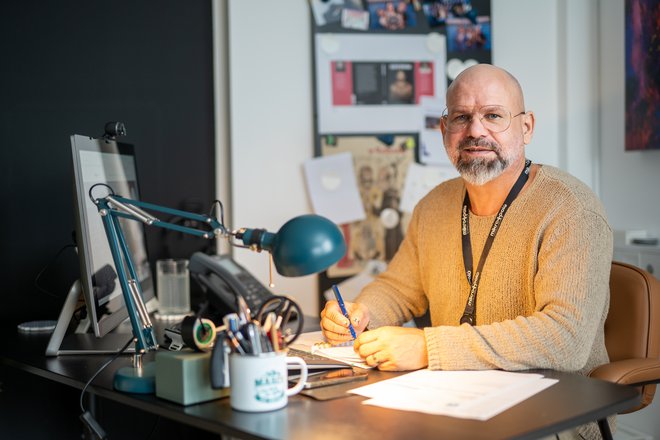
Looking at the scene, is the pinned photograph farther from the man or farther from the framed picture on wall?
the man

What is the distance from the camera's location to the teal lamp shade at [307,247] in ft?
4.33

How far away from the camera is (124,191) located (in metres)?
2.21

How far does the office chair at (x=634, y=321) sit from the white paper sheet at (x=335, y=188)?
1242mm

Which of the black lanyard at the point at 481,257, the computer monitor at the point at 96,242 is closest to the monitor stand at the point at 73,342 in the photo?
the computer monitor at the point at 96,242

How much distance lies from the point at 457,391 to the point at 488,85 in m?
0.93

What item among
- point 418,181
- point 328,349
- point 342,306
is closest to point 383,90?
point 418,181

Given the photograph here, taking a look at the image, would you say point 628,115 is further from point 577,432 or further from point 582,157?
point 577,432

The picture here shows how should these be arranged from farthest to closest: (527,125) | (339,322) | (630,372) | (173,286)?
(173,286), (527,125), (339,322), (630,372)

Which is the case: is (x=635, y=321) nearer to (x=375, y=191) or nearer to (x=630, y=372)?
(x=630, y=372)

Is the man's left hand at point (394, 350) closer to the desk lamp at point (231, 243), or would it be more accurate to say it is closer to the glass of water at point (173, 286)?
the desk lamp at point (231, 243)

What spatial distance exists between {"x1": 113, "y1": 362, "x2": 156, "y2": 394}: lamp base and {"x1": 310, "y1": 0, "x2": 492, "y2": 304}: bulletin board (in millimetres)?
1633

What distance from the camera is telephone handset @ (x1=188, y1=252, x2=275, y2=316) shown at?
247cm

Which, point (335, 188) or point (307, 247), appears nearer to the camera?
point (307, 247)

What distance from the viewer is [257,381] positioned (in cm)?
132
